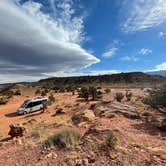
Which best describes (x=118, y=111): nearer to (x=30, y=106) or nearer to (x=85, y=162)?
(x=85, y=162)

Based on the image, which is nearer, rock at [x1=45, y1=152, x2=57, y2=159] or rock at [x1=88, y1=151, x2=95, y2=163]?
rock at [x1=88, y1=151, x2=95, y2=163]

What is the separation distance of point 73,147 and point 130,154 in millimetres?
2147

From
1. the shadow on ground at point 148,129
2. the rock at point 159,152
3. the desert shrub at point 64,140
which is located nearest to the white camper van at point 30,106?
the shadow on ground at point 148,129

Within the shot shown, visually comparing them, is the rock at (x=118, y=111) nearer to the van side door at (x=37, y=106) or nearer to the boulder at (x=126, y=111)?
the boulder at (x=126, y=111)

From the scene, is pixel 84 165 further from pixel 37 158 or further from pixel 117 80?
pixel 117 80

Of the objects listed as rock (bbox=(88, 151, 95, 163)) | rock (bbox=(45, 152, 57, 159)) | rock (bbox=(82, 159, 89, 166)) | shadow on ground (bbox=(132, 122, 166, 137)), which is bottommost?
shadow on ground (bbox=(132, 122, 166, 137))

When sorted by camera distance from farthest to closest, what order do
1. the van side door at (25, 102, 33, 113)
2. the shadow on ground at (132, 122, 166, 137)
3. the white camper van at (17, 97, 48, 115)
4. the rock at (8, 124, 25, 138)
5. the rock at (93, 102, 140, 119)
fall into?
1. the van side door at (25, 102, 33, 113)
2. the white camper van at (17, 97, 48, 115)
3. the rock at (93, 102, 140, 119)
4. the rock at (8, 124, 25, 138)
5. the shadow on ground at (132, 122, 166, 137)

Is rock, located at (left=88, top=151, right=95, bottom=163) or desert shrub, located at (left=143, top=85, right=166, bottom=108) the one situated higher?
desert shrub, located at (left=143, top=85, right=166, bottom=108)

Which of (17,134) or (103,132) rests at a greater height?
(103,132)

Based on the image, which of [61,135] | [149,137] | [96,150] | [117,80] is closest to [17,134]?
[61,135]

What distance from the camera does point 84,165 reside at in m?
5.93

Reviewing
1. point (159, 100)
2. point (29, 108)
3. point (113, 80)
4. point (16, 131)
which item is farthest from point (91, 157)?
point (113, 80)

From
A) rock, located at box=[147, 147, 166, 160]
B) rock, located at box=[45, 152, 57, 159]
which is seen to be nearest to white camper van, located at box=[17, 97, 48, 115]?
rock, located at box=[45, 152, 57, 159]

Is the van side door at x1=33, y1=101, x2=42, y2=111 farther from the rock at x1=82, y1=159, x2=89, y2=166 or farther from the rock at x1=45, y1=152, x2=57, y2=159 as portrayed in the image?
the rock at x1=82, y1=159, x2=89, y2=166
